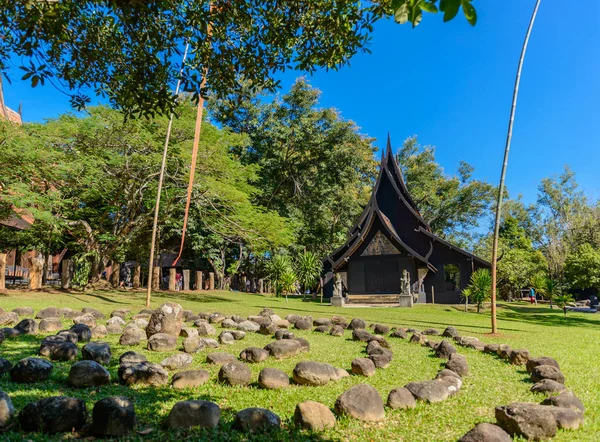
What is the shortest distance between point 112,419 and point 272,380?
2065 millimetres

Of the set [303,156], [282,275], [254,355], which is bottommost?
[254,355]

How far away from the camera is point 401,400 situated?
435 cm

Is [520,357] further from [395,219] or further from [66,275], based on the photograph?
[395,219]

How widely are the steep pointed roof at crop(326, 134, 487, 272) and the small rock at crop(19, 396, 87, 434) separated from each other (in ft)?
65.8

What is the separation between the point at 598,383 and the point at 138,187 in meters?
18.1

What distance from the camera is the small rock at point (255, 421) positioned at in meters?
3.61

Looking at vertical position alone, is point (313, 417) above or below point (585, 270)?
below

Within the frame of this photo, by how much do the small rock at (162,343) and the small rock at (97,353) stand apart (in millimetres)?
1092

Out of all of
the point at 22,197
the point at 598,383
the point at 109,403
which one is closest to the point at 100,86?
the point at 109,403

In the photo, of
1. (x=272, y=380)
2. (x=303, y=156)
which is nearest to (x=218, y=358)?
(x=272, y=380)

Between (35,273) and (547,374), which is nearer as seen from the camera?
(547,374)

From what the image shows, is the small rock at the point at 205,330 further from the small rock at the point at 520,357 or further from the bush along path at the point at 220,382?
the small rock at the point at 520,357

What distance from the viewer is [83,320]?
29.2 feet

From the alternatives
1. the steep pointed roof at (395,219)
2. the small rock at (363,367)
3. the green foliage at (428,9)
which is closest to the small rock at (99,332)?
the small rock at (363,367)
